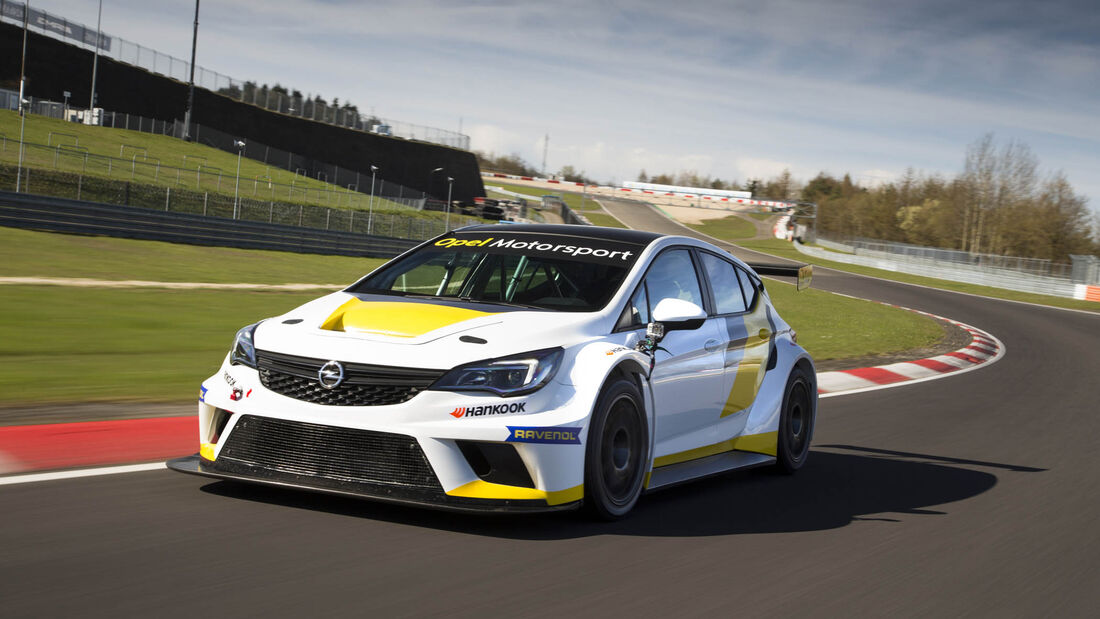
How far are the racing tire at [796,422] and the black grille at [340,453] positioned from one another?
129 inches

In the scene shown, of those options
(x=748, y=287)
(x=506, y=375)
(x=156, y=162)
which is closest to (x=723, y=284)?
(x=748, y=287)

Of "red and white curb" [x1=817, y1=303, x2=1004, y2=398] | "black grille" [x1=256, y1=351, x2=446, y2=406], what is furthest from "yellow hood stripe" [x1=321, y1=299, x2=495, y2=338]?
"red and white curb" [x1=817, y1=303, x2=1004, y2=398]

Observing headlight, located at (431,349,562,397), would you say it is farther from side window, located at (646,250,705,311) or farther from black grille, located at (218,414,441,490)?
side window, located at (646,250,705,311)

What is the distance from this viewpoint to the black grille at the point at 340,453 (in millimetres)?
4656

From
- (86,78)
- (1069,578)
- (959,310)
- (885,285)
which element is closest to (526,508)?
(1069,578)

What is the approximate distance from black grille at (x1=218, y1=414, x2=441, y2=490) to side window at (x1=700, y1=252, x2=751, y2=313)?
2638mm

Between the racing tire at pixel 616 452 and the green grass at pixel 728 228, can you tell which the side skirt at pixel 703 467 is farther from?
the green grass at pixel 728 228

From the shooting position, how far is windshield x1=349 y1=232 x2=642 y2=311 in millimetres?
5781

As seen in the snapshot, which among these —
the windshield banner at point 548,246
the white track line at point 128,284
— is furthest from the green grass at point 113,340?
the windshield banner at point 548,246

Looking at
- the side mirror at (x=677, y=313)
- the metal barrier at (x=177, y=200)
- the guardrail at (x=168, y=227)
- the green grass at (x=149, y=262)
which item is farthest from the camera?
the metal barrier at (x=177, y=200)

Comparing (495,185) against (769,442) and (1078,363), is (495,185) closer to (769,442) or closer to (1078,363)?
(1078,363)

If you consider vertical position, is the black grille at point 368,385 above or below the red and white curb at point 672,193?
below

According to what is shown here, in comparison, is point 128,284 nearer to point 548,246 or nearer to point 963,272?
point 548,246

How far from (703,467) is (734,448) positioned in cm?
56
